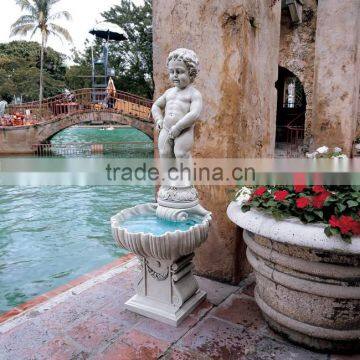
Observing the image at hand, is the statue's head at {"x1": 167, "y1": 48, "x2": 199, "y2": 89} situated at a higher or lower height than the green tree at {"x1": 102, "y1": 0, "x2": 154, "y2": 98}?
lower

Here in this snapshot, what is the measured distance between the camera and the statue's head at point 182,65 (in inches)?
97.7

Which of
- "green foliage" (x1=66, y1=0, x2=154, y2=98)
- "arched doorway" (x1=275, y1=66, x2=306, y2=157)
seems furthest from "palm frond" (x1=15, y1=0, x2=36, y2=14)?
"arched doorway" (x1=275, y1=66, x2=306, y2=157)

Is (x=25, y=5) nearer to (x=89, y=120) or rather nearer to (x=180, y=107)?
(x=89, y=120)

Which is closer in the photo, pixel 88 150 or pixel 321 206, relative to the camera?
pixel 321 206

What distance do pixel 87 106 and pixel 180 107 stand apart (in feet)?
52.2

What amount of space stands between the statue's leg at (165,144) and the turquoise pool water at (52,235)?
2229 mm

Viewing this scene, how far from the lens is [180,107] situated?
2605 mm

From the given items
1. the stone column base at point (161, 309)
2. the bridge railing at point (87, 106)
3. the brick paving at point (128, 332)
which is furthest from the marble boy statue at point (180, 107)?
the bridge railing at point (87, 106)

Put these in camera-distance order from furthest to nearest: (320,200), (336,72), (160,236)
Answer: (336,72), (160,236), (320,200)

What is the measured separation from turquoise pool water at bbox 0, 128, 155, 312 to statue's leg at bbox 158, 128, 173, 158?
7.31ft

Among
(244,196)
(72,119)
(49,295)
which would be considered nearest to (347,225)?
(244,196)

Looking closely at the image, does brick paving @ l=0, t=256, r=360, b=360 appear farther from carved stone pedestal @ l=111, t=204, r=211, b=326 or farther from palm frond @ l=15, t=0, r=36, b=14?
palm frond @ l=15, t=0, r=36, b=14

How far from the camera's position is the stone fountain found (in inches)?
97.3

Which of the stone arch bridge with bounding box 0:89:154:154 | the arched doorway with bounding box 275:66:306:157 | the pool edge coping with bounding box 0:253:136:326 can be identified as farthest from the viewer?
the stone arch bridge with bounding box 0:89:154:154
